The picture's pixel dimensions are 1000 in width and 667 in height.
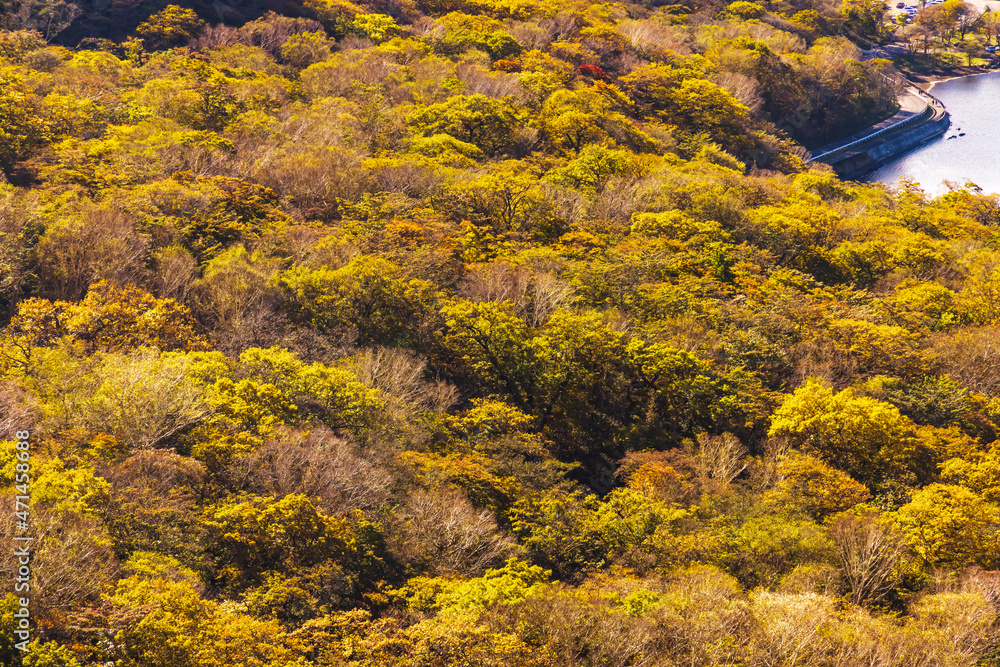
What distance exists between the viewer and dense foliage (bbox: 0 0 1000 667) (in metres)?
22.5

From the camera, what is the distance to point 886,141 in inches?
4279

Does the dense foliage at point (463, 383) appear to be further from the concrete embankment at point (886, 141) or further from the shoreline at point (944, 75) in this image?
the shoreline at point (944, 75)

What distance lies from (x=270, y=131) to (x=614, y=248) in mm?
30026

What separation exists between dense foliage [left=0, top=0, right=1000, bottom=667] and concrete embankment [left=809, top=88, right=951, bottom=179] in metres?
28.6

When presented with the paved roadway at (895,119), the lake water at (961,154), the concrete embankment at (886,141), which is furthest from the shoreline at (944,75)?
the concrete embankment at (886,141)

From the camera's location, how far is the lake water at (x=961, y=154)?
99.4m

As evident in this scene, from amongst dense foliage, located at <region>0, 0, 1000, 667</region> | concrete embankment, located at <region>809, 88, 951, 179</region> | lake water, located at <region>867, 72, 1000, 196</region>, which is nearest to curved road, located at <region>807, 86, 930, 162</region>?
concrete embankment, located at <region>809, 88, 951, 179</region>

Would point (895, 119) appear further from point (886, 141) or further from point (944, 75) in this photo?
point (944, 75)

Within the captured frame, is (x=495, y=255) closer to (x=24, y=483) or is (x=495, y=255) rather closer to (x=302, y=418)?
(x=302, y=418)

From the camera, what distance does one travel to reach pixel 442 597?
77.3 feet

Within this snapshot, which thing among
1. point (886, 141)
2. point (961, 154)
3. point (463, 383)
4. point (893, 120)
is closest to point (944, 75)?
point (893, 120)

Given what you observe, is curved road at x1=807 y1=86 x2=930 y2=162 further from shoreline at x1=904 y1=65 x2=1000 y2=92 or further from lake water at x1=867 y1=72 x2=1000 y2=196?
shoreline at x1=904 y1=65 x2=1000 y2=92

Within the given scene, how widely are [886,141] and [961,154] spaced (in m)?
10.9

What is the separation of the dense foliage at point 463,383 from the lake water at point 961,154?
→ 2814cm
